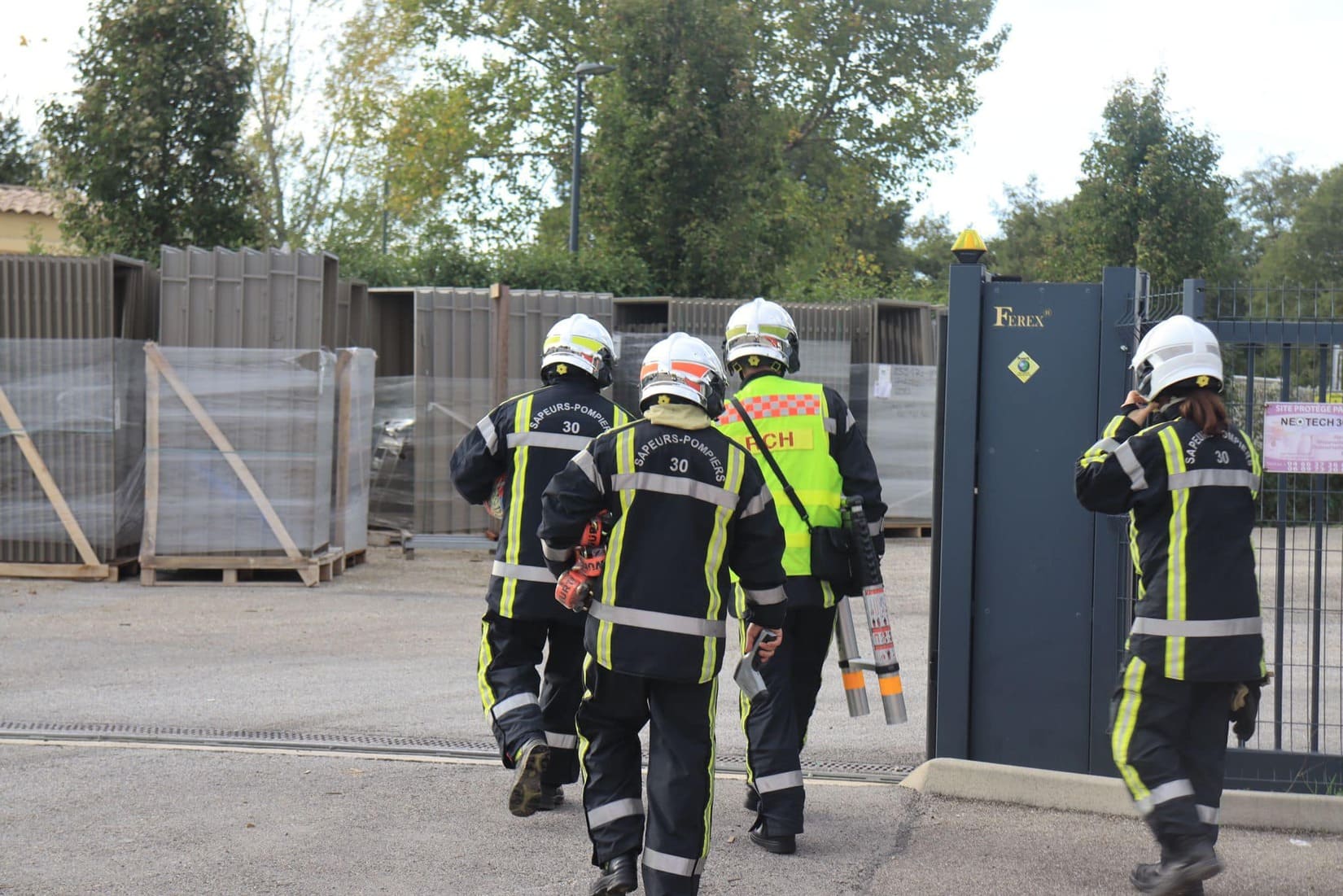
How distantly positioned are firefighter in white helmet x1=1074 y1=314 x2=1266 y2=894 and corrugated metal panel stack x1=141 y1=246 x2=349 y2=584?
360 inches

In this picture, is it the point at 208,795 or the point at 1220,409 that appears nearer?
the point at 1220,409

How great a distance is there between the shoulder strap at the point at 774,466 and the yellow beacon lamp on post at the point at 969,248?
1.17 m

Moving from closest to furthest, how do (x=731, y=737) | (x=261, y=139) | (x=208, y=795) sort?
(x=208, y=795), (x=731, y=737), (x=261, y=139)

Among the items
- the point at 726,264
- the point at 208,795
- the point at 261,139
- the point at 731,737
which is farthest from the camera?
the point at 261,139

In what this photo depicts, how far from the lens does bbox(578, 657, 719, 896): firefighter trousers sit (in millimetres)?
4340

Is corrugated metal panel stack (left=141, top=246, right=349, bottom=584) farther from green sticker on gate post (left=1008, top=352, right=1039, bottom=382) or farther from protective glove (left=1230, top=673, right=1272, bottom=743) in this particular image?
protective glove (left=1230, top=673, right=1272, bottom=743)

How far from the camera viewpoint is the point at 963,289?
19.0 feet

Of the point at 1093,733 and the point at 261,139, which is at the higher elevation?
the point at 261,139

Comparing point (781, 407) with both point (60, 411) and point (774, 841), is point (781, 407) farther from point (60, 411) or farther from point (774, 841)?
point (60, 411)

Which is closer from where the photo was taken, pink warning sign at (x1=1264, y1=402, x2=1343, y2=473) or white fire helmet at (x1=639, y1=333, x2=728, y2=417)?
white fire helmet at (x1=639, y1=333, x2=728, y2=417)

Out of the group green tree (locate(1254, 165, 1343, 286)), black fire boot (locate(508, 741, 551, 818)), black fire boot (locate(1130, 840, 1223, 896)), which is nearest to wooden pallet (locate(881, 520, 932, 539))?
black fire boot (locate(508, 741, 551, 818))

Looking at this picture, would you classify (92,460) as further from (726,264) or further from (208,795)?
(726,264)

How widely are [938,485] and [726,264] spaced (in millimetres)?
16637

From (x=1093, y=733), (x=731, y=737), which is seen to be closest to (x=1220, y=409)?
(x=1093, y=733)
